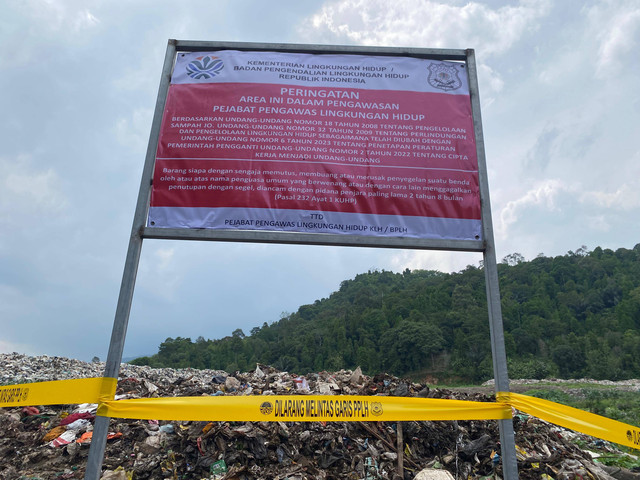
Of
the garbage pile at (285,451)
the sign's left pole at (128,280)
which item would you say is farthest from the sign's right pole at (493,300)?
the sign's left pole at (128,280)

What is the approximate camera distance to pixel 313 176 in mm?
3613

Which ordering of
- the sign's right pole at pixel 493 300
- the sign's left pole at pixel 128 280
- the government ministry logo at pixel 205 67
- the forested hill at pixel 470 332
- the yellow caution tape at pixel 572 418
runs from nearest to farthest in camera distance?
the sign's left pole at pixel 128 280 → the sign's right pole at pixel 493 300 → the yellow caution tape at pixel 572 418 → the government ministry logo at pixel 205 67 → the forested hill at pixel 470 332

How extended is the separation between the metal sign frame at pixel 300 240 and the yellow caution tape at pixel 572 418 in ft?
0.73

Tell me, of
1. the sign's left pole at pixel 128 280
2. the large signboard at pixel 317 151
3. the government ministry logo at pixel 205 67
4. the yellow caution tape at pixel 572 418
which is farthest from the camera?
the government ministry logo at pixel 205 67

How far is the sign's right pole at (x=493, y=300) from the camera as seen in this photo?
3186mm

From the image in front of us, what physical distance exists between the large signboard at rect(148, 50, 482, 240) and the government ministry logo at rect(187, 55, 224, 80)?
1cm

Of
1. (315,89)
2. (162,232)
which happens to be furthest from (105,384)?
(315,89)

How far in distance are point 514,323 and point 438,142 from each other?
69.0 meters

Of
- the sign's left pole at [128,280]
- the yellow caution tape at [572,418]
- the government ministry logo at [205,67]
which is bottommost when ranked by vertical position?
the yellow caution tape at [572,418]

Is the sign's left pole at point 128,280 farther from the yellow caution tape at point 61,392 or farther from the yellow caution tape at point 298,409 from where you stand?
the yellow caution tape at point 298,409

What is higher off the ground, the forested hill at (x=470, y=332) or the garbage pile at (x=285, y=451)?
the forested hill at (x=470, y=332)

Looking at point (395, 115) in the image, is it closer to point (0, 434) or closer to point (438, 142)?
point (438, 142)

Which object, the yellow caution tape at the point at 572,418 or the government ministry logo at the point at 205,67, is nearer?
the yellow caution tape at the point at 572,418

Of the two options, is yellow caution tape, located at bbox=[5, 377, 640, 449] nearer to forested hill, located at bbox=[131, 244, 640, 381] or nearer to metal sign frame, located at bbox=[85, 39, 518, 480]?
metal sign frame, located at bbox=[85, 39, 518, 480]
